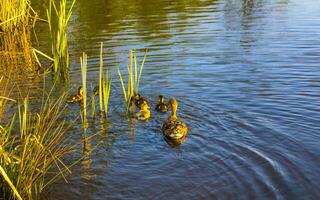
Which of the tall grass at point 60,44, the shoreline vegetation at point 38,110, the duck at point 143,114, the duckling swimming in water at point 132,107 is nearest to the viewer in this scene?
the shoreline vegetation at point 38,110

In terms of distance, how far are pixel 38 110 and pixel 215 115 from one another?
147 inches

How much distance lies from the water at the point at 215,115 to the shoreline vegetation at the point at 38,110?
0.37 metres

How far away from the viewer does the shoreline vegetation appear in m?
5.71

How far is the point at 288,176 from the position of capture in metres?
6.63

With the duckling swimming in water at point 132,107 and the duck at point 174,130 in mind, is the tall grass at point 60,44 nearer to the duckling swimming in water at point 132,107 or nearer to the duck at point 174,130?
the duckling swimming in water at point 132,107

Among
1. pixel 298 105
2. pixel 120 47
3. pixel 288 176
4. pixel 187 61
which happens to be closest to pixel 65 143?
pixel 288 176

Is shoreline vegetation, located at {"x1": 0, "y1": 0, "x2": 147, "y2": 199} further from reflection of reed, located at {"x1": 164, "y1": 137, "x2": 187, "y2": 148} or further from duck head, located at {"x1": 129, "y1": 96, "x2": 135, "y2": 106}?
reflection of reed, located at {"x1": 164, "y1": 137, "x2": 187, "y2": 148}

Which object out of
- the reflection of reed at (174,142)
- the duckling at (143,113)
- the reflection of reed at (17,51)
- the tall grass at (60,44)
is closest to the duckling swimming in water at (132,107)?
the duckling at (143,113)

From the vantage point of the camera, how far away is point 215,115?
925cm

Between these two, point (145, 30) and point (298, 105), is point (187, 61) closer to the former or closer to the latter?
point (298, 105)

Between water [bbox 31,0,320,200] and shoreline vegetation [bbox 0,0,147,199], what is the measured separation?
370mm

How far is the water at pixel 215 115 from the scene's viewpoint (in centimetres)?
654

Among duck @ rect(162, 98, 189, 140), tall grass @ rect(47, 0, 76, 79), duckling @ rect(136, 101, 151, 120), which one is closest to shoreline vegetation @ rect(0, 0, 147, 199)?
tall grass @ rect(47, 0, 76, 79)

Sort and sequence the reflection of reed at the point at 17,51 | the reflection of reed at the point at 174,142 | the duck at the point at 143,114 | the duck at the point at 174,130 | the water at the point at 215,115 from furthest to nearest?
the reflection of reed at the point at 17,51
the duck at the point at 143,114
the reflection of reed at the point at 174,142
the duck at the point at 174,130
the water at the point at 215,115
